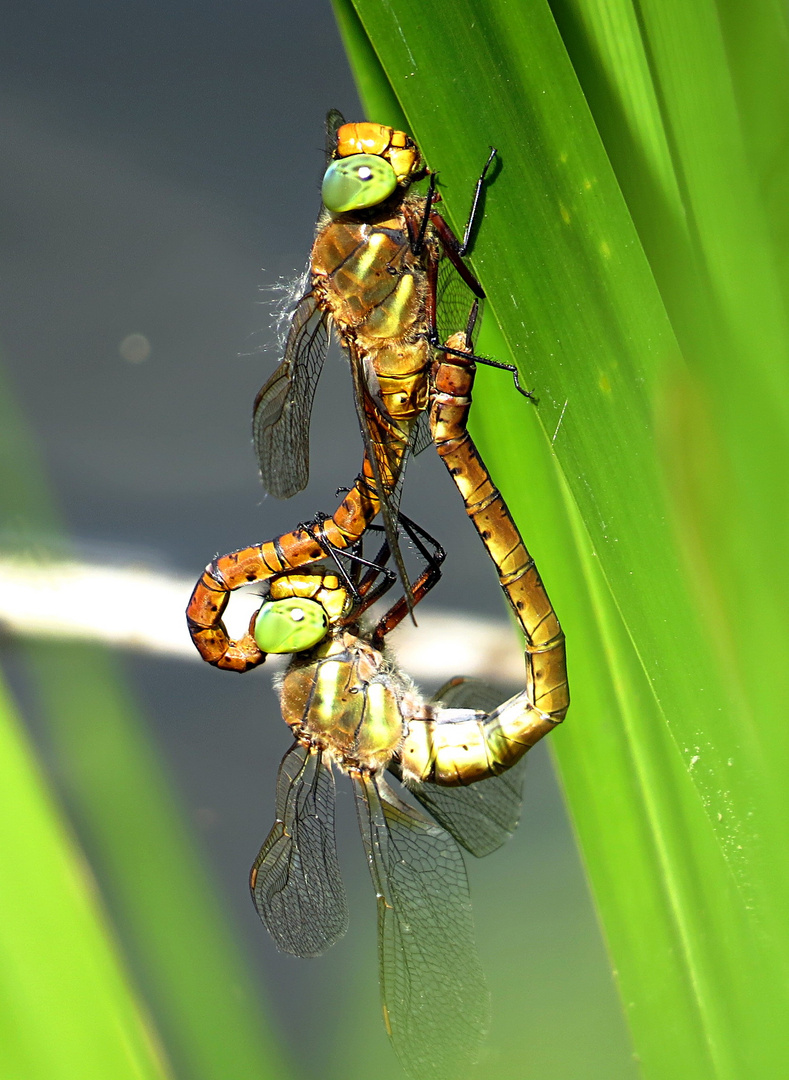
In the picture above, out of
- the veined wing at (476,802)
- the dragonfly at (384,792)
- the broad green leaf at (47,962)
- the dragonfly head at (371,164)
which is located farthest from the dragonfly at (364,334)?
the broad green leaf at (47,962)

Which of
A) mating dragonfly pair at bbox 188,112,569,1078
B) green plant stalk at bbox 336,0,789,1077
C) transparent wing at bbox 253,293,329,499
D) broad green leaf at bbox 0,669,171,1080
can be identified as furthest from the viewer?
transparent wing at bbox 253,293,329,499

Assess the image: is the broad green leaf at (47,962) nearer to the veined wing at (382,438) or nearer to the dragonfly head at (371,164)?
the veined wing at (382,438)

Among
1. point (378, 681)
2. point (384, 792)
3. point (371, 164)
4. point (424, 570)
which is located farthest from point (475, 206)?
point (384, 792)

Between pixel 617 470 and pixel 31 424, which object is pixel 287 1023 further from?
pixel 617 470

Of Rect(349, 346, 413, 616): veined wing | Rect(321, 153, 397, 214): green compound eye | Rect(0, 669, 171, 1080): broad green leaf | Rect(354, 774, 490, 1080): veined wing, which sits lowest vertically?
Rect(354, 774, 490, 1080): veined wing

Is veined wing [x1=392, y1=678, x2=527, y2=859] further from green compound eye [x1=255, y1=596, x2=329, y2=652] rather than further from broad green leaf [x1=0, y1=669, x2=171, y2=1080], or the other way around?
broad green leaf [x1=0, y1=669, x2=171, y2=1080]

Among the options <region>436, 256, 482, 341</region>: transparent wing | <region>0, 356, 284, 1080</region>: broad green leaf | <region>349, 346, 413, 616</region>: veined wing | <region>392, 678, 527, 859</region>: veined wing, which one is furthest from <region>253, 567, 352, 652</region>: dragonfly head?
<region>436, 256, 482, 341</region>: transparent wing

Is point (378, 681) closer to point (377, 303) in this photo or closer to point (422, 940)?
point (422, 940)
